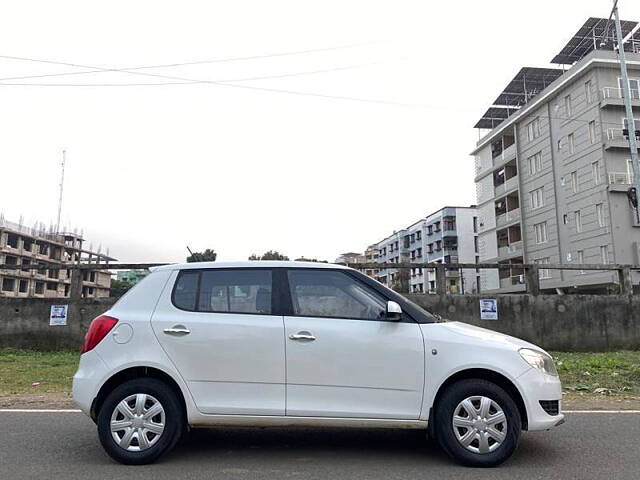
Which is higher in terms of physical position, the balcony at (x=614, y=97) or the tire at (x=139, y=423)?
the balcony at (x=614, y=97)

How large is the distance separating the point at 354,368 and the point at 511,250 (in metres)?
47.4

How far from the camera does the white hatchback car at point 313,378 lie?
4449 millimetres

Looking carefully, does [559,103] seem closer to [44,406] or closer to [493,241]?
[493,241]

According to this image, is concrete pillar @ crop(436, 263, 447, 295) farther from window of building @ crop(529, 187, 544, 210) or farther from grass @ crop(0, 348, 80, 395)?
window of building @ crop(529, 187, 544, 210)

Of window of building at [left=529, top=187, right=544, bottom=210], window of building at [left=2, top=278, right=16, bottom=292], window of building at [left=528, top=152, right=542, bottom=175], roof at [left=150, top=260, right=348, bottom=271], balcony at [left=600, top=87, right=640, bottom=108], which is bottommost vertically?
roof at [left=150, top=260, right=348, bottom=271]

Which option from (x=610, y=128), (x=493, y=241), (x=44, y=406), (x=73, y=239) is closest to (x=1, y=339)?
(x=44, y=406)

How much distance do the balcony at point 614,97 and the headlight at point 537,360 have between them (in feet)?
122

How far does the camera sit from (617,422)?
19.7 feet

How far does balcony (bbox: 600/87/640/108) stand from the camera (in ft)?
118

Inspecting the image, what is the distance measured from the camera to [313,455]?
4781 mm

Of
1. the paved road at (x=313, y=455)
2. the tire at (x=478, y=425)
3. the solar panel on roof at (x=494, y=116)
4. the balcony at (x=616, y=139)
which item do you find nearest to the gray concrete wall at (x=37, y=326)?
the paved road at (x=313, y=455)

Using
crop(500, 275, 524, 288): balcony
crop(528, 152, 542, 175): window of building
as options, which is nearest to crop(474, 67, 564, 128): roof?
crop(528, 152, 542, 175): window of building

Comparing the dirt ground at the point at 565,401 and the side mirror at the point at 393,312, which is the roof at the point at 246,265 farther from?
the dirt ground at the point at 565,401

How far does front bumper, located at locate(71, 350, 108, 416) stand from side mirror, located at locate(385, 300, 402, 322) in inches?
98.7
